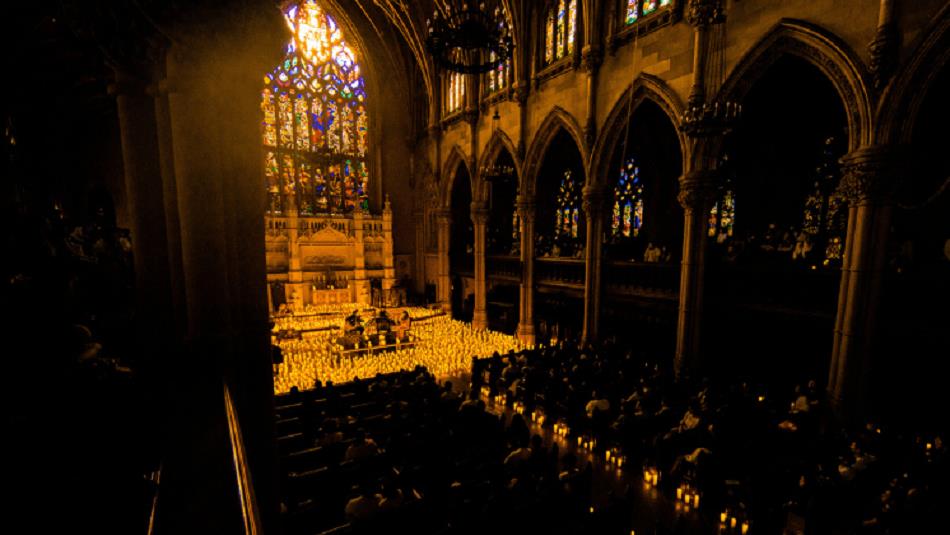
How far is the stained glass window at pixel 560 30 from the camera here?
54.0 feet

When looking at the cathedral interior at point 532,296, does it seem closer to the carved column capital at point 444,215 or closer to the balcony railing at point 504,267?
the balcony railing at point 504,267

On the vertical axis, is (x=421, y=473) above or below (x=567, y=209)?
below

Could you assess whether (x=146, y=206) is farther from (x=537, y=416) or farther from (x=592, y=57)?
(x=592, y=57)

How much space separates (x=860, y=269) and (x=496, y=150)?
619 inches

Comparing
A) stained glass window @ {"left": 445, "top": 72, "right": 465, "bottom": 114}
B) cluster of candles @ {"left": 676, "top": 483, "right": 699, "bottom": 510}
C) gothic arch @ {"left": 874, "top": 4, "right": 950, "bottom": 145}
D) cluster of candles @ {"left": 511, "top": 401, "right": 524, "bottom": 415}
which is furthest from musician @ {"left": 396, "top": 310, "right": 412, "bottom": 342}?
gothic arch @ {"left": 874, "top": 4, "right": 950, "bottom": 145}

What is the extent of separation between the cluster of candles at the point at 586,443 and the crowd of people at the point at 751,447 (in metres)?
0.10

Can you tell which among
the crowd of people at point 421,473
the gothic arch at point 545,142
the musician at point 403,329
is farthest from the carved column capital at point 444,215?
the crowd of people at point 421,473

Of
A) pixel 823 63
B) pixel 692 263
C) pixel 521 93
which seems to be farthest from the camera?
pixel 521 93

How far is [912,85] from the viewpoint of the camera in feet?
27.3

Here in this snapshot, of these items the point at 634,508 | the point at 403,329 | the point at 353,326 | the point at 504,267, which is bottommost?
the point at 634,508

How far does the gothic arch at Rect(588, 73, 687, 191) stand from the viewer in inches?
502

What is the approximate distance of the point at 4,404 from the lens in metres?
3.18

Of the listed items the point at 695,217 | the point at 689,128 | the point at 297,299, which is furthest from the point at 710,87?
the point at 297,299

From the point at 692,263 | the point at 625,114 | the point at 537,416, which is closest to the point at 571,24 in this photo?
the point at 625,114
